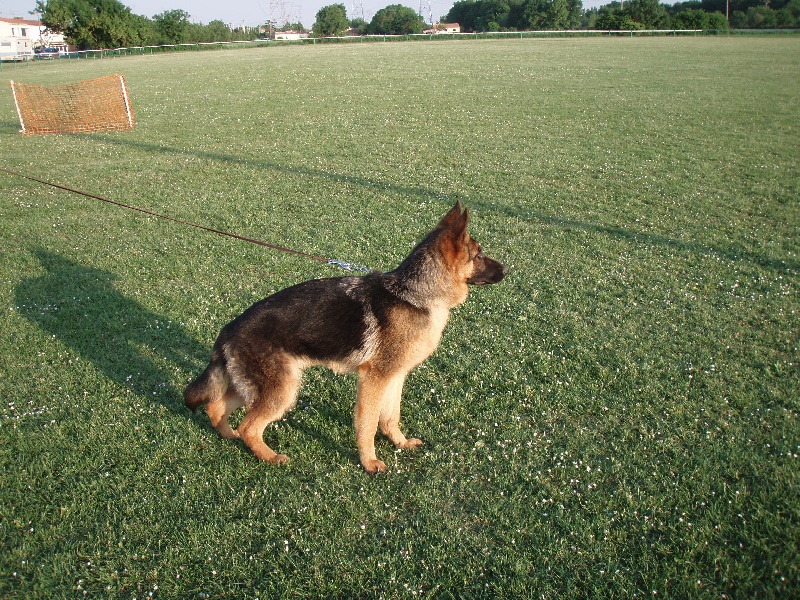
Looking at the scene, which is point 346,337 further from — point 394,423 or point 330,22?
point 330,22

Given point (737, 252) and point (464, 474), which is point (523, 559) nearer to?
point (464, 474)

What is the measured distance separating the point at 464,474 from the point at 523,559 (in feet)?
2.86

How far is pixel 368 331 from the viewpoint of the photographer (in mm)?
4086

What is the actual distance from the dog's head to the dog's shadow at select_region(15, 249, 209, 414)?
9.20ft

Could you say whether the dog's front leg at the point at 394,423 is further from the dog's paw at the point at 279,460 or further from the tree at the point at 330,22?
the tree at the point at 330,22

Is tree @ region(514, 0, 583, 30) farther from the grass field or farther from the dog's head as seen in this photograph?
the dog's head

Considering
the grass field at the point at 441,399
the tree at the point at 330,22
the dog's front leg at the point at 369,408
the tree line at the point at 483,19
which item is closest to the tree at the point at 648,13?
the tree line at the point at 483,19

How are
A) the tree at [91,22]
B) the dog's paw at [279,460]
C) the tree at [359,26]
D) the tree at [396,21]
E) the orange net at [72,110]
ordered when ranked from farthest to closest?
the tree at [359,26] < the tree at [396,21] < the tree at [91,22] < the orange net at [72,110] < the dog's paw at [279,460]

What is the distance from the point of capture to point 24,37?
369 ft

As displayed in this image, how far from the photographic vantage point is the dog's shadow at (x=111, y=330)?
17.9 ft

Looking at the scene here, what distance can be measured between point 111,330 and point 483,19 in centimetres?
13153

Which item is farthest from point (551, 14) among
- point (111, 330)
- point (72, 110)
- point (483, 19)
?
point (111, 330)

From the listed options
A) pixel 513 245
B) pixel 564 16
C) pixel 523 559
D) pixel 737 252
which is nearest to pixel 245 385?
pixel 523 559

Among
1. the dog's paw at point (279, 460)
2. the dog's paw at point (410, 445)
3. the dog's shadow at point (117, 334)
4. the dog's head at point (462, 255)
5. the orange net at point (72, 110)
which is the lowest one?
the dog's paw at point (410, 445)
